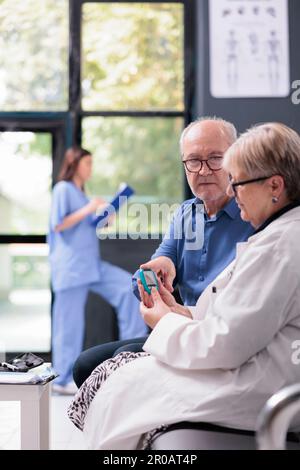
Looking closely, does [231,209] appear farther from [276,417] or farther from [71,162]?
[71,162]

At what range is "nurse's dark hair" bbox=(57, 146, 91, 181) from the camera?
4.91 metres

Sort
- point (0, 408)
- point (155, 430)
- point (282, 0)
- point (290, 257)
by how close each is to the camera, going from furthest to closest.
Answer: point (282, 0) < point (0, 408) < point (155, 430) < point (290, 257)

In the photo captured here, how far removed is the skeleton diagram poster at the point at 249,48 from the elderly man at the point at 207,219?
248 cm

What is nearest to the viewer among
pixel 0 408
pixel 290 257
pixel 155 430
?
pixel 290 257

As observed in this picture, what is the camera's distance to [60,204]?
4.82 metres

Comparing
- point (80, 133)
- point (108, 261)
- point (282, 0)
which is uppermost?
point (282, 0)

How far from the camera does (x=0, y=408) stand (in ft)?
13.9

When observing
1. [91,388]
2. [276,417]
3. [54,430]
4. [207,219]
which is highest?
[207,219]

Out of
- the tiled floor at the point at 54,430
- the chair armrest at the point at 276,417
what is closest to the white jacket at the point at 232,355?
the chair armrest at the point at 276,417

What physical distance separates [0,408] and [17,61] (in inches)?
91.7

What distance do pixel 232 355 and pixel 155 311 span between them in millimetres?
348

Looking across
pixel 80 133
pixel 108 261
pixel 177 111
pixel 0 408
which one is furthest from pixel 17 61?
pixel 0 408

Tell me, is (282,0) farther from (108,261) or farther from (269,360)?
(269,360)

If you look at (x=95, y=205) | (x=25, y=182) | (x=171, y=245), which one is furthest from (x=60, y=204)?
(x=171, y=245)
